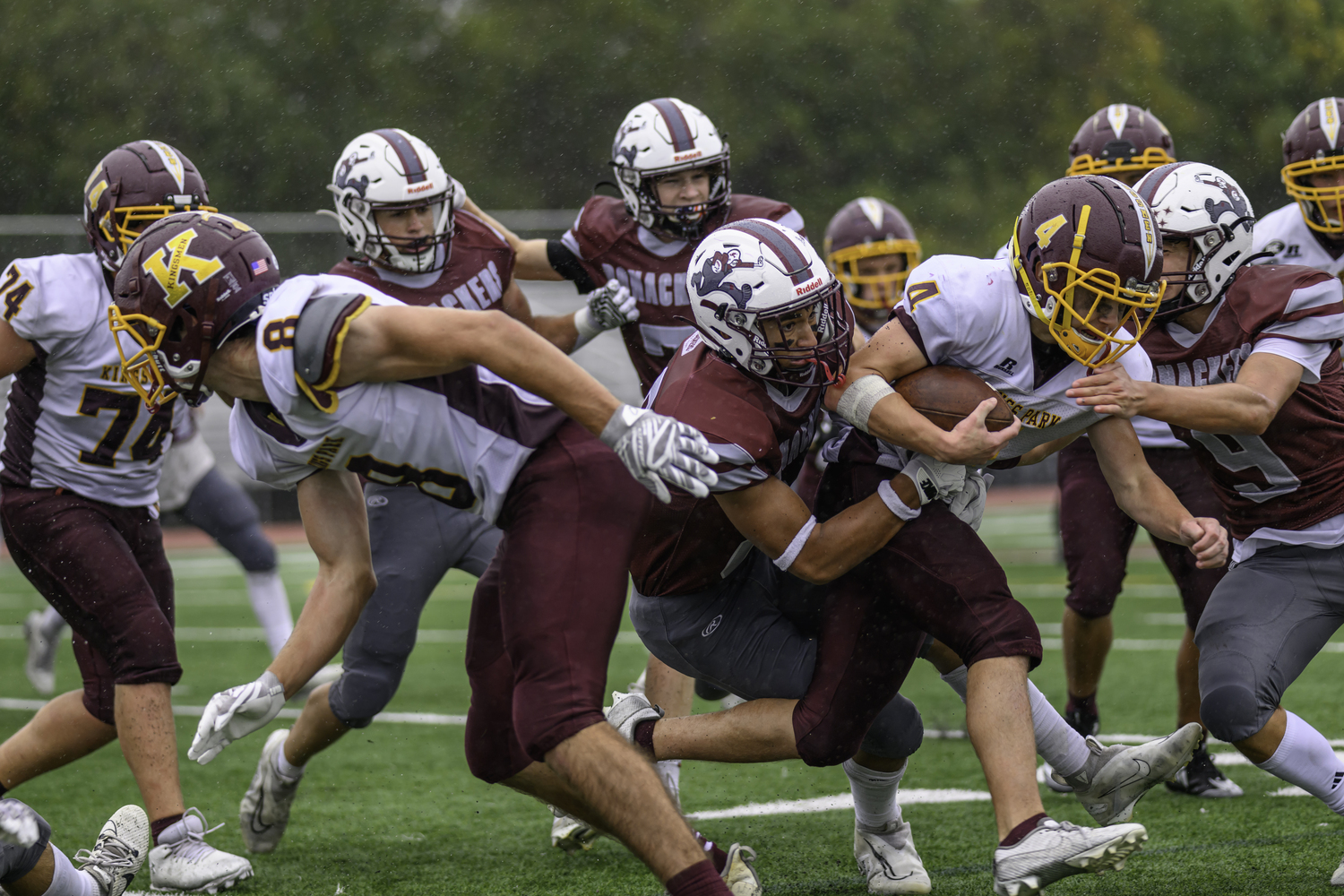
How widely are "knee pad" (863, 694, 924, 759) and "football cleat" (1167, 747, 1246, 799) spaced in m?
1.35

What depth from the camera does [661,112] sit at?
461cm

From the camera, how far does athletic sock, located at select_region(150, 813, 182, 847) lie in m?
3.72

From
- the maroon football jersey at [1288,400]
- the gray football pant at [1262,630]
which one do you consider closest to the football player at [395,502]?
the maroon football jersey at [1288,400]

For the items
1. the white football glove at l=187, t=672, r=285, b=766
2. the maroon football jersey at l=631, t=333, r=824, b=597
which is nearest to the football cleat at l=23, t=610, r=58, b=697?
the white football glove at l=187, t=672, r=285, b=766

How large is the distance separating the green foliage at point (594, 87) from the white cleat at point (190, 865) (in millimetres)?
15304

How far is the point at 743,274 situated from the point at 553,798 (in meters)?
1.38

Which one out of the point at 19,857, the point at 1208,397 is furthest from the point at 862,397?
the point at 19,857

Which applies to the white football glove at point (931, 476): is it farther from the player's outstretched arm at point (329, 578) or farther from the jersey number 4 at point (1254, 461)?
the player's outstretched arm at point (329, 578)

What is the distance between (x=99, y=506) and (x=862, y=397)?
2.14 meters

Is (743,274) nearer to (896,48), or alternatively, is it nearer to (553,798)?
(553,798)

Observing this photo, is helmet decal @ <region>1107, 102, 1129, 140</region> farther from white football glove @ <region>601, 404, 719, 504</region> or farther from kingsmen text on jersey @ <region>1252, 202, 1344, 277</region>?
white football glove @ <region>601, 404, 719, 504</region>

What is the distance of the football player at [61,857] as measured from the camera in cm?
269

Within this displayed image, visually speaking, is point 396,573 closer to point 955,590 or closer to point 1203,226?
point 955,590

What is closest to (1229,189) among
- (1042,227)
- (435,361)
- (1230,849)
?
(1042,227)
